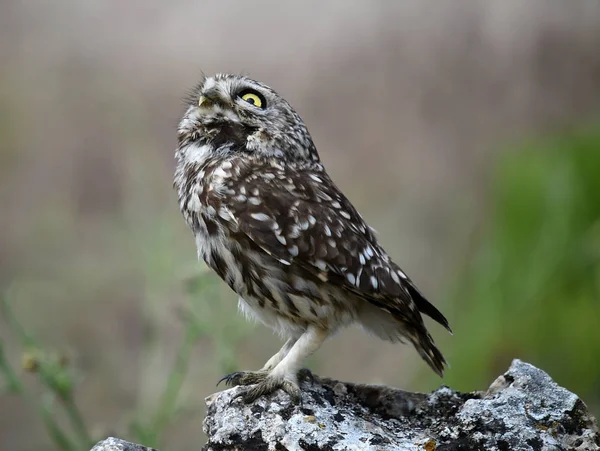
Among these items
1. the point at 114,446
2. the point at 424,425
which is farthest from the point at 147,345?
the point at 424,425

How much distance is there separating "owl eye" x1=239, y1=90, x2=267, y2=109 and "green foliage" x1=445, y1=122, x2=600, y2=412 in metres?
2.62

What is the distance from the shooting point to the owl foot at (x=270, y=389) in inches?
91.7

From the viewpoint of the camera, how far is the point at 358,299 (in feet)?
9.14

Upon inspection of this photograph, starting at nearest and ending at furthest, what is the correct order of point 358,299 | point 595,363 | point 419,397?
point 419,397 → point 358,299 → point 595,363

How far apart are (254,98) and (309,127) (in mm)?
4933

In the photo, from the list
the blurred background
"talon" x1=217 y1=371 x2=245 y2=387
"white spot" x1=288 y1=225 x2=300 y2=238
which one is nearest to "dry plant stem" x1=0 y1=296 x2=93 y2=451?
"talon" x1=217 y1=371 x2=245 y2=387

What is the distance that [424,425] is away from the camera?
239 centimetres

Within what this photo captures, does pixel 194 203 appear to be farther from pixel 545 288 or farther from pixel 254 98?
pixel 545 288

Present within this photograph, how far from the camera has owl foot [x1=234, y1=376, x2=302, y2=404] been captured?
2.33 meters

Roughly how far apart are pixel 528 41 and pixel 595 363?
12.1ft

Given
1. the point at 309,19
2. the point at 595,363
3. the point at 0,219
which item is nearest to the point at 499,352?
the point at 595,363

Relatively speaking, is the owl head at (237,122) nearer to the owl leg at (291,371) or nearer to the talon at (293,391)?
the owl leg at (291,371)

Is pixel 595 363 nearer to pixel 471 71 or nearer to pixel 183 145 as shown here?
pixel 183 145

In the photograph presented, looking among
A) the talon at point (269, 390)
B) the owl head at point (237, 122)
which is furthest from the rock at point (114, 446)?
the owl head at point (237, 122)
